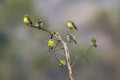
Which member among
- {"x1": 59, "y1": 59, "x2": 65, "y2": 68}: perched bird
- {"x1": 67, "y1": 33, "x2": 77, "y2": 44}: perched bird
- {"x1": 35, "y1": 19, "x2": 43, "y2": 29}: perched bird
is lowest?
{"x1": 59, "y1": 59, "x2": 65, "y2": 68}: perched bird

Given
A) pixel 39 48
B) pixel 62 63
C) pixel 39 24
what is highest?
pixel 39 24

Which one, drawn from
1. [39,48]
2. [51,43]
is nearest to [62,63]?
[51,43]

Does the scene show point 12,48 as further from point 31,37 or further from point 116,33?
point 116,33

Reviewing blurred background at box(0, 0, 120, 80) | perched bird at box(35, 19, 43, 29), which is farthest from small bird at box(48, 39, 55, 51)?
blurred background at box(0, 0, 120, 80)

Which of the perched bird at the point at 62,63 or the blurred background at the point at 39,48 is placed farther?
the blurred background at the point at 39,48

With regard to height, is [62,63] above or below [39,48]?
above

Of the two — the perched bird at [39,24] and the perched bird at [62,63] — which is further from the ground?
the perched bird at [39,24]

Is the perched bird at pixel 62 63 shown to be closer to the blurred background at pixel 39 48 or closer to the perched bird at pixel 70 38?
the perched bird at pixel 70 38

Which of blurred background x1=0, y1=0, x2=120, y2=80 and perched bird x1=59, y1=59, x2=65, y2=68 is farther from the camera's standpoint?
blurred background x1=0, y1=0, x2=120, y2=80

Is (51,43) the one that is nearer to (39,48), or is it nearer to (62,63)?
(62,63)

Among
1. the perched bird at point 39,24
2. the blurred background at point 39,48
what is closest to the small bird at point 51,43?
the perched bird at point 39,24

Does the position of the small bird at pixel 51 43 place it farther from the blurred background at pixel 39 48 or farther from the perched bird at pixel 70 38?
the blurred background at pixel 39 48

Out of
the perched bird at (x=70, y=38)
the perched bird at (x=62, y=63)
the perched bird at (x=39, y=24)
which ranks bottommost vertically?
the perched bird at (x=62, y=63)

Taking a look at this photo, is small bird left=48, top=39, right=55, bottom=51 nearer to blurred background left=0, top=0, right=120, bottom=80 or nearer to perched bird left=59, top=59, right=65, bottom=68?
perched bird left=59, top=59, right=65, bottom=68
